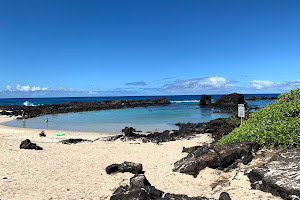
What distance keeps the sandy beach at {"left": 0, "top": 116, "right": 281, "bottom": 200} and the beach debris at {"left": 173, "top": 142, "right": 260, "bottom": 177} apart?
0.81ft

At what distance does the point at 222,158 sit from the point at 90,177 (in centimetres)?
577

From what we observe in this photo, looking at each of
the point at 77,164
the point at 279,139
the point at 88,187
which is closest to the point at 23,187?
the point at 88,187

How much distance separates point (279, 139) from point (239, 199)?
10.8 ft

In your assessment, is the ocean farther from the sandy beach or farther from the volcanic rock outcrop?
the sandy beach

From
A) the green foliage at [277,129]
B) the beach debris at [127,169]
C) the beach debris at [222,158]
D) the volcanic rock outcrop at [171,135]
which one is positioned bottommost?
the volcanic rock outcrop at [171,135]

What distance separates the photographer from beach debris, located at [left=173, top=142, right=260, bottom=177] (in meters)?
7.73

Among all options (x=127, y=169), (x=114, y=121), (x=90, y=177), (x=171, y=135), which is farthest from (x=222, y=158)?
(x=114, y=121)

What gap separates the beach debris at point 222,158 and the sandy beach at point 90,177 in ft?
0.81

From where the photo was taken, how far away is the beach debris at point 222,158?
7734 mm

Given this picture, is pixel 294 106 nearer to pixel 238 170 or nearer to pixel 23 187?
pixel 238 170

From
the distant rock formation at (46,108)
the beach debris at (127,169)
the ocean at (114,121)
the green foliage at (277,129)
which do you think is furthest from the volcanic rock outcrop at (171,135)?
the distant rock formation at (46,108)

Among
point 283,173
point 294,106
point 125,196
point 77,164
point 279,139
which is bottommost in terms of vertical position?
point 77,164

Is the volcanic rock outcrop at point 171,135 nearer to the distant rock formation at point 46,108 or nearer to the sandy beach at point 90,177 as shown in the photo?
the sandy beach at point 90,177

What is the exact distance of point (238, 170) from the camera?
23.8 ft
